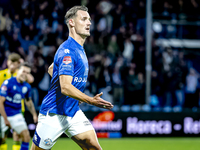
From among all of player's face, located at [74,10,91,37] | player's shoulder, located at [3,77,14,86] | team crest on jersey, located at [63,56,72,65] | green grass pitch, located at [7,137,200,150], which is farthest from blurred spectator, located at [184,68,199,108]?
team crest on jersey, located at [63,56,72,65]

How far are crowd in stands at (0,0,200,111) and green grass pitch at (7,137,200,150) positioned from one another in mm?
1531

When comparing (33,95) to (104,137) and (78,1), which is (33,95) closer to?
(104,137)

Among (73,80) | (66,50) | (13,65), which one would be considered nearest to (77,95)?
(73,80)

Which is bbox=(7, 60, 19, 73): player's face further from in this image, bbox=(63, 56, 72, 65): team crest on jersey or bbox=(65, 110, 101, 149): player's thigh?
→ bbox=(63, 56, 72, 65): team crest on jersey

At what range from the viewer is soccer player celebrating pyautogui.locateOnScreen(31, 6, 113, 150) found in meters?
3.55

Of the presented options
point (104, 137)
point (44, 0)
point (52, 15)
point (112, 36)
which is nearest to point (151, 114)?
point (104, 137)

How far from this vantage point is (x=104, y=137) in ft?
33.7

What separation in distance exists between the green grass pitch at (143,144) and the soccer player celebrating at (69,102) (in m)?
4.83

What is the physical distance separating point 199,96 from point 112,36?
3.74m

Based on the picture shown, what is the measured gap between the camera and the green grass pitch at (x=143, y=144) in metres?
8.67

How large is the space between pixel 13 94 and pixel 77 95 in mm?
3251

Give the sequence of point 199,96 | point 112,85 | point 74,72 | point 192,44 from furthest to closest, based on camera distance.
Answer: point 192,44 → point 199,96 → point 112,85 → point 74,72

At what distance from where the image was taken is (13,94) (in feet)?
20.3

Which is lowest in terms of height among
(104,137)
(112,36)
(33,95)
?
(104,137)
